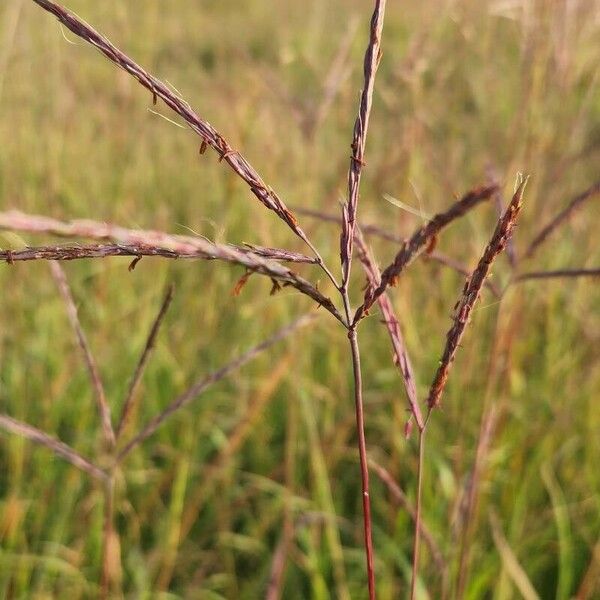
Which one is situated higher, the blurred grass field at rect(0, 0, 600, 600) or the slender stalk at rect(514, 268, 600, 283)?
the blurred grass field at rect(0, 0, 600, 600)

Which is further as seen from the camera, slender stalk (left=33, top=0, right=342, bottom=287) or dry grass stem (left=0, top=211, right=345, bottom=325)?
slender stalk (left=33, top=0, right=342, bottom=287)

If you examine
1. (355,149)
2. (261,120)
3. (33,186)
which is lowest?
(355,149)

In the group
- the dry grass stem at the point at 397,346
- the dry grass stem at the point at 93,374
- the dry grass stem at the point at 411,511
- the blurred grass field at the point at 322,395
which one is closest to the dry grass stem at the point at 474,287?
the dry grass stem at the point at 397,346

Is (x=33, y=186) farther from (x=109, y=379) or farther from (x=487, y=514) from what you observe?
(x=487, y=514)

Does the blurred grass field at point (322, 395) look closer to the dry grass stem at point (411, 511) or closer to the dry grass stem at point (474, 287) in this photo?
the dry grass stem at point (411, 511)

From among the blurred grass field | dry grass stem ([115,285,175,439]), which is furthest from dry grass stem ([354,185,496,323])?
the blurred grass field

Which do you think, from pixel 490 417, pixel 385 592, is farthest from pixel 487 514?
pixel 490 417

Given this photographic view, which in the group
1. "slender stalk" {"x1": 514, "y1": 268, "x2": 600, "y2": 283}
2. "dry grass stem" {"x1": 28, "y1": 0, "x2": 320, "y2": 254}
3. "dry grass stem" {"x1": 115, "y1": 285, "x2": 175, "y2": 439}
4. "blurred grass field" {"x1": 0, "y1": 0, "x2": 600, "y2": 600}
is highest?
"blurred grass field" {"x1": 0, "y1": 0, "x2": 600, "y2": 600}

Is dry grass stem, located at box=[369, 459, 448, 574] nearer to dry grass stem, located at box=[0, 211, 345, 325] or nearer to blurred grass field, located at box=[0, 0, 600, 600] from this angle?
blurred grass field, located at box=[0, 0, 600, 600]
